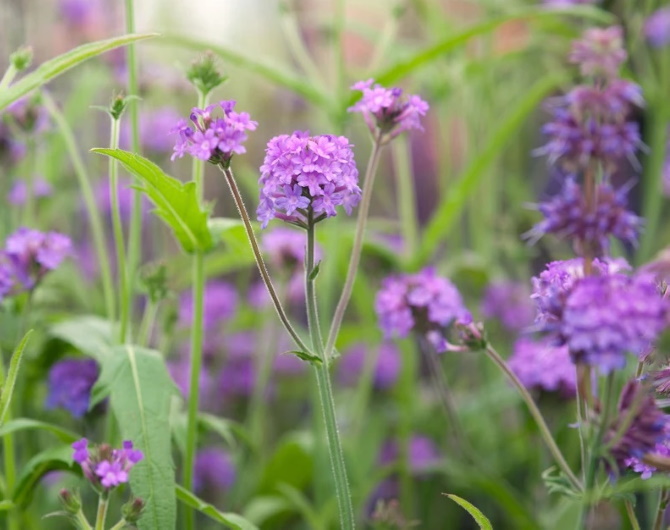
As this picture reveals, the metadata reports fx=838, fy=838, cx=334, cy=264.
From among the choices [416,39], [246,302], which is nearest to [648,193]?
[246,302]

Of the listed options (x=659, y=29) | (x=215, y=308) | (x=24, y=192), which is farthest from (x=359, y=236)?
(x=659, y=29)

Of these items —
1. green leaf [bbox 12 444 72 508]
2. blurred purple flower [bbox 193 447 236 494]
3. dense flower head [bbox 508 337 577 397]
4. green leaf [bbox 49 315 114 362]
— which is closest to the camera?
green leaf [bbox 12 444 72 508]

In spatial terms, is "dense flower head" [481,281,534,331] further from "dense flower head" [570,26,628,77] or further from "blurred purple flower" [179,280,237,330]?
"dense flower head" [570,26,628,77]

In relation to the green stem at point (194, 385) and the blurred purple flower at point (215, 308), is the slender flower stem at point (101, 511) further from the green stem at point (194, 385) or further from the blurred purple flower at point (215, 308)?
the blurred purple flower at point (215, 308)

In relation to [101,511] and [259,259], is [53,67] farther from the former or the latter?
[101,511]

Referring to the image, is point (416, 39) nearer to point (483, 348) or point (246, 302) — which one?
point (246, 302)

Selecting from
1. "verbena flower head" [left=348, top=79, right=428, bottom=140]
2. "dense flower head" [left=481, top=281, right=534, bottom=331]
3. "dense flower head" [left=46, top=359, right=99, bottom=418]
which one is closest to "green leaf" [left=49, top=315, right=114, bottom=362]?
"dense flower head" [left=46, top=359, right=99, bottom=418]
